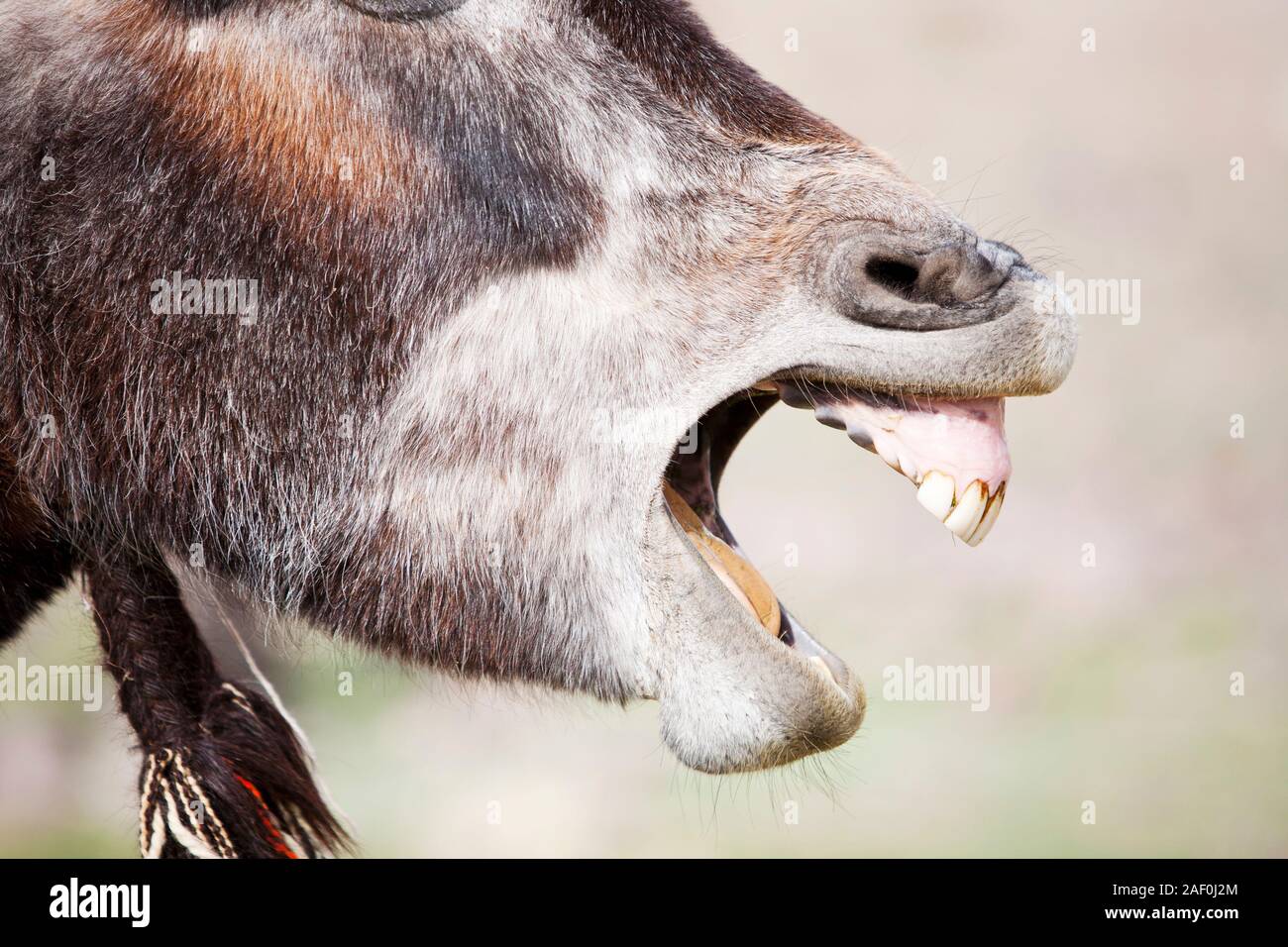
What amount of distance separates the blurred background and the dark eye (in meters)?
3.15

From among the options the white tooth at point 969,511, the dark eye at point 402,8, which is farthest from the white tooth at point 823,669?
the dark eye at point 402,8

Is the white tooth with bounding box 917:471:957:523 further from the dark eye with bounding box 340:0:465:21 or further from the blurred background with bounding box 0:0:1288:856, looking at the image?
the blurred background with bounding box 0:0:1288:856

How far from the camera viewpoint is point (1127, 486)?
812cm

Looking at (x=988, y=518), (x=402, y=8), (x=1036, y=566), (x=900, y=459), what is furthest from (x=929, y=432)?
(x=1036, y=566)

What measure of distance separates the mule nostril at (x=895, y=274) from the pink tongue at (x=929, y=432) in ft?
0.60

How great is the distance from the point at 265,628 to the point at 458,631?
20.5 inches

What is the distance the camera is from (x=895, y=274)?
2.00m

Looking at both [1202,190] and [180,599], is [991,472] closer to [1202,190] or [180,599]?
[180,599]

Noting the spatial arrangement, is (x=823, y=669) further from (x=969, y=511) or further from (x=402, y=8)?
(x=402, y=8)

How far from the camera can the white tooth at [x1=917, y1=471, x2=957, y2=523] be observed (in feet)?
6.27

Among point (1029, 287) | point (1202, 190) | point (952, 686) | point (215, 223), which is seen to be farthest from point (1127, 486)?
point (215, 223)

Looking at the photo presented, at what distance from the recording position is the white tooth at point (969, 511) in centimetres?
190

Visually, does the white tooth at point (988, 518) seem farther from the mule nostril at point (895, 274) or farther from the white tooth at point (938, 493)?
the mule nostril at point (895, 274)

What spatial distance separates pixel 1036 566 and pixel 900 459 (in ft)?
20.4
